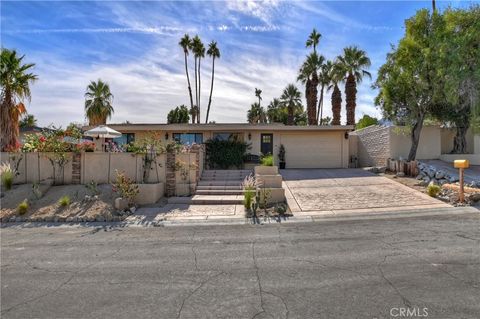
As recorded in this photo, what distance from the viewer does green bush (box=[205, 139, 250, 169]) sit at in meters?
17.7

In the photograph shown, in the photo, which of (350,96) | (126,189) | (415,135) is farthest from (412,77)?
(126,189)

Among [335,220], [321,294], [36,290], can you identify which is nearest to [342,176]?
[335,220]

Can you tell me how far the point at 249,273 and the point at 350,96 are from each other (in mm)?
26206

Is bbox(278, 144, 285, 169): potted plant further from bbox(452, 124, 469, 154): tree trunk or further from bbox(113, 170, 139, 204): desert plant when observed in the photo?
bbox(113, 170, 139, 204): desert plant

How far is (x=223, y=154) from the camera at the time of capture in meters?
17.8

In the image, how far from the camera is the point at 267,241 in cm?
654

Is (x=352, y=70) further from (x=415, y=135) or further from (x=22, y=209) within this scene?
(x=22, y=209)

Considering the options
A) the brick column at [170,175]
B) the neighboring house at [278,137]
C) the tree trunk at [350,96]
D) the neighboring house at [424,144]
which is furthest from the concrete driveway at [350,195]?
the tree trunk at [350,96]

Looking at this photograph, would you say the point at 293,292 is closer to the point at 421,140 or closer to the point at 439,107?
the point at 439,107

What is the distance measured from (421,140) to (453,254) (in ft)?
47.3

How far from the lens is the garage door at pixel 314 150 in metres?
19.7

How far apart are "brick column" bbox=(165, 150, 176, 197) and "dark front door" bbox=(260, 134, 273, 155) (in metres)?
8.02

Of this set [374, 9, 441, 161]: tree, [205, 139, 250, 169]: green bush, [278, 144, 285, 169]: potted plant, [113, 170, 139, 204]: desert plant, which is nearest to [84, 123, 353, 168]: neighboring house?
[278, 144, 285, 169]: potted plant

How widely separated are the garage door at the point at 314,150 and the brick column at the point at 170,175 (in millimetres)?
9197
